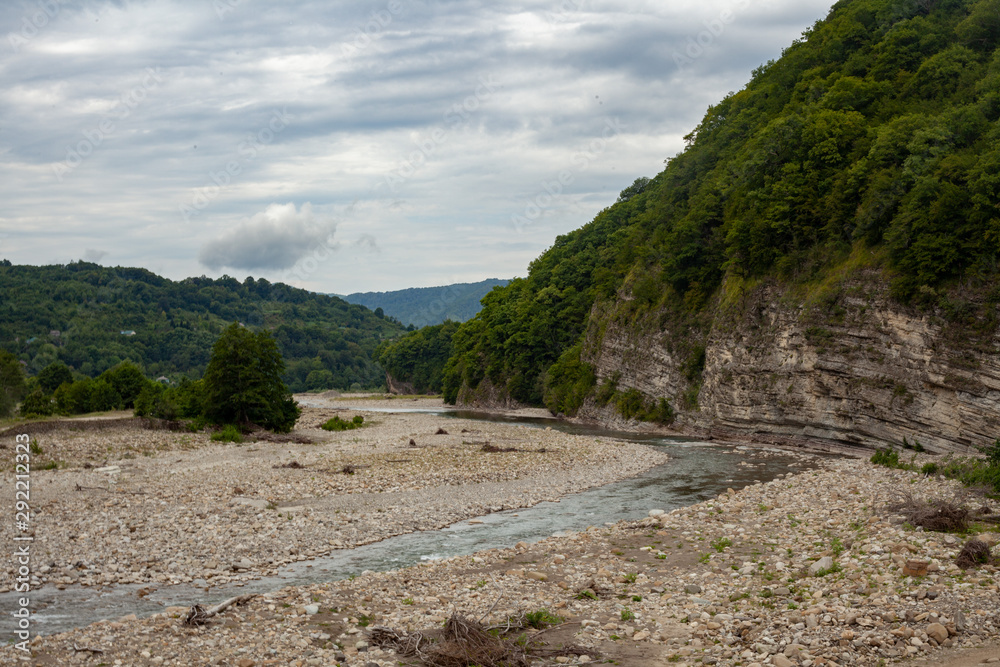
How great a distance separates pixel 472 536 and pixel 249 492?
1051 cm

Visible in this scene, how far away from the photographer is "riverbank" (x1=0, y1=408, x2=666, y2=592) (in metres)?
18.3

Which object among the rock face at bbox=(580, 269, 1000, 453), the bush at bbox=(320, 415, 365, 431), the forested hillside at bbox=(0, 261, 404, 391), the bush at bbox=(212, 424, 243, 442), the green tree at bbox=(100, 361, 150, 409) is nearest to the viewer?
the rock face at bbox=(580, 269, 1000, 453)

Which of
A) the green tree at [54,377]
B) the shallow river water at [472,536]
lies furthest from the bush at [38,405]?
the shallow river water at [472,536]

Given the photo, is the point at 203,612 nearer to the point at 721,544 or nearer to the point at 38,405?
the point at 721,544

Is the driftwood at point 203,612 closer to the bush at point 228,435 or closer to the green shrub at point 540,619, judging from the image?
the green shrub at point 540,619

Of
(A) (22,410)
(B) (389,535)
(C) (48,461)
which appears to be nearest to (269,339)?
(C) (48,461)

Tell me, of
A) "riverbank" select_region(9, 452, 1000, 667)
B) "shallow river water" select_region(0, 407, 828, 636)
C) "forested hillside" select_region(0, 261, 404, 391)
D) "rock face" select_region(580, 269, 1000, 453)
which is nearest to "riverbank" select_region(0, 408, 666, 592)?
"shallow river water" select_region(0, 407, 828, 636)

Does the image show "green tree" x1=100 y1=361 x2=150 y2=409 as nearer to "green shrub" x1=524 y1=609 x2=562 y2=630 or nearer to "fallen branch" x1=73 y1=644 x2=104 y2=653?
"fallen branch" x1=73 y1=644 x2=104 y2=653

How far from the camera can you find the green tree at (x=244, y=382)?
5094 cm

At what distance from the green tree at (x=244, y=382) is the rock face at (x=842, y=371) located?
1274 inches

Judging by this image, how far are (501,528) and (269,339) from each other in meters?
35.8

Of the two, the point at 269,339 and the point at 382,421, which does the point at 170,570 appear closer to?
the point at 269,339

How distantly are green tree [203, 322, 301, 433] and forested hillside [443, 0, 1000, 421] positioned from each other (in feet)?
102

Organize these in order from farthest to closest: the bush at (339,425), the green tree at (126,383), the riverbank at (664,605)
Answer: the green tree at (126,383)
the bush at (339,425)
the riverbank at (664,605)
